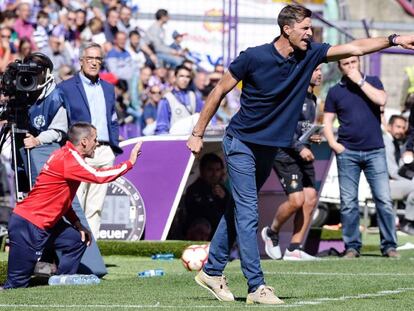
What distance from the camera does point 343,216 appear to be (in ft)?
51.1

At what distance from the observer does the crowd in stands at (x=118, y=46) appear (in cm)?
2177

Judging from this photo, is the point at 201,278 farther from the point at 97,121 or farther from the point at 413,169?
the point at 413,169

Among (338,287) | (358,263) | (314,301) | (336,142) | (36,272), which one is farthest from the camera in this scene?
(336,142)

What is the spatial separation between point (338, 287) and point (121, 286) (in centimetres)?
187

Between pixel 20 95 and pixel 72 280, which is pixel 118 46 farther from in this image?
pixel 72 280

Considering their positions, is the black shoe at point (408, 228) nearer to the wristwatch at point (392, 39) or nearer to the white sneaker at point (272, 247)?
the white sneaker at point (272, 247)

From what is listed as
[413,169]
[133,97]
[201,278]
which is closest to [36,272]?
[201,278]

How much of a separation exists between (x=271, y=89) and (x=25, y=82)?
3.27 meters

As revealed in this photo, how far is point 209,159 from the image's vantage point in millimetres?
17031

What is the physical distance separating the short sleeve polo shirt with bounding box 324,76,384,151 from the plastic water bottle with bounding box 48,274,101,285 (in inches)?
177

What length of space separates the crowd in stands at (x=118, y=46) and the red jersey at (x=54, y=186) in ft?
30.4

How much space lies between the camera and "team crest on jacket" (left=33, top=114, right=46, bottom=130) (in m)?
12.7

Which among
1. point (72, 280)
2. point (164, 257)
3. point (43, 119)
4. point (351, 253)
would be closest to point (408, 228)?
point (351, 253)

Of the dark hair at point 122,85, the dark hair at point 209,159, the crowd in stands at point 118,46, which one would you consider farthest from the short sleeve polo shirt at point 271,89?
the dark hair at point 122,85
